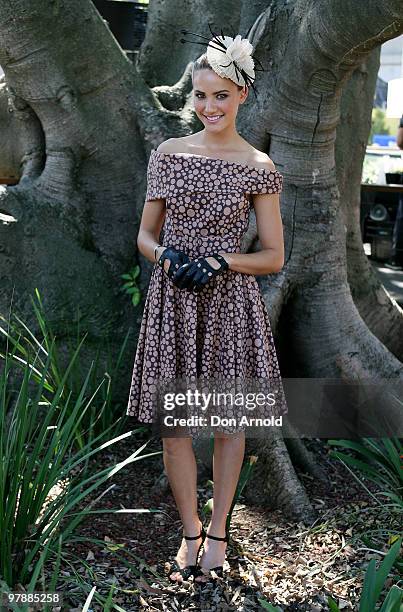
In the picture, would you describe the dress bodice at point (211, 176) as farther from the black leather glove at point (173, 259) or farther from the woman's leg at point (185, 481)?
the woman's leg at point (185, 481)

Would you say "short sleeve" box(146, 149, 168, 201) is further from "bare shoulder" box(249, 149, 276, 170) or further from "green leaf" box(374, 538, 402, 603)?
"green leaf" box(374, 538, 402, 603)

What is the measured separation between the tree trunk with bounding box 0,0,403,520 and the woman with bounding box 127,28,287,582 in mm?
1159

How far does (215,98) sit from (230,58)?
0.46 ft

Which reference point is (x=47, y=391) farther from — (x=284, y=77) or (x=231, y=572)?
(x=284, y=77)

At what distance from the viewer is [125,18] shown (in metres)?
6.65

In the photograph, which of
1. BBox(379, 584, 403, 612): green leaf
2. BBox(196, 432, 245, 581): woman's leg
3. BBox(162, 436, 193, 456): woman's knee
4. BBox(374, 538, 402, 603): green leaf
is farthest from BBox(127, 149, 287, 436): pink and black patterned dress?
BBox(379, 584, 403, 612): green leaf

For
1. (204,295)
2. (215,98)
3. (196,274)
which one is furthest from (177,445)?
(215,98)

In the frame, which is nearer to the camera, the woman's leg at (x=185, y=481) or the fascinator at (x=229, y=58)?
the fascinator at (x=229, y=58)

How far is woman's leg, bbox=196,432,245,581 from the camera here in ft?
10.3

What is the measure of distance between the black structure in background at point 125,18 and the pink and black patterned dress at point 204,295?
387 centimetres

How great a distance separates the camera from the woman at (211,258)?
293 centimetres

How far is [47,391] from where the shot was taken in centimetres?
433

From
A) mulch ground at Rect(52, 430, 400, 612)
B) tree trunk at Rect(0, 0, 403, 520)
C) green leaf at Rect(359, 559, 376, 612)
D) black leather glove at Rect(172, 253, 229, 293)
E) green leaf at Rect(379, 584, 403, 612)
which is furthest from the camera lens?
tree trunk at Rect(0, 0, 403, 520)

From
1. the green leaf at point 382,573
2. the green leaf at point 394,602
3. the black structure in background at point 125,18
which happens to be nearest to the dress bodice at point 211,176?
the green leaf at point 382,573
